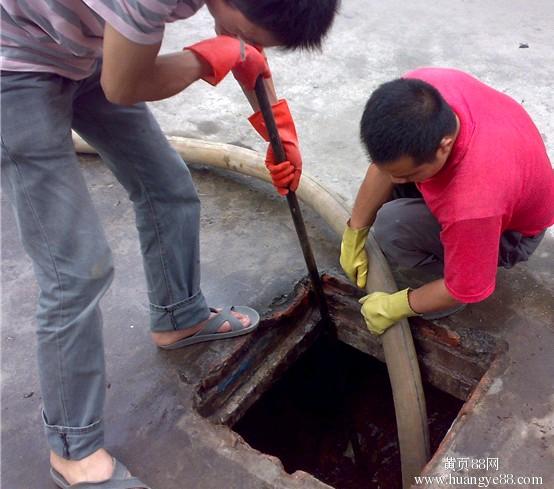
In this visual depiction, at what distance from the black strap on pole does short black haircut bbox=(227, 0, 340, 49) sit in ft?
2.09

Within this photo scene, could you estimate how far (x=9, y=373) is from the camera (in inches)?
86.3

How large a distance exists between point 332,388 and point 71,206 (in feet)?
6.43

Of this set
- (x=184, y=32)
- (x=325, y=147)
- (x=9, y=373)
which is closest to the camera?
(x=9, y=373)

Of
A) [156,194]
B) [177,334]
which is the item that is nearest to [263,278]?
[177,334]

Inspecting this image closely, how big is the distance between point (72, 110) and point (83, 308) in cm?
56

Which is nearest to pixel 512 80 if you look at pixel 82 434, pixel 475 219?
pixel 475 219

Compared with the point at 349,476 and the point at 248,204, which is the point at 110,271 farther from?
the point at 349,476

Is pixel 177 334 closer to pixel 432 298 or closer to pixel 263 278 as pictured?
pixel 263 278

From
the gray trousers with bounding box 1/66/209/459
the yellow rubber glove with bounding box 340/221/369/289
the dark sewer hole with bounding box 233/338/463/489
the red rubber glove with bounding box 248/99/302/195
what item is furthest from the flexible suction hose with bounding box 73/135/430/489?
the gray trousers with bounding box 1/66/209/459

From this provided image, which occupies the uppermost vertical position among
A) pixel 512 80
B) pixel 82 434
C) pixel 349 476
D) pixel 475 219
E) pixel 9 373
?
pixel 475 219

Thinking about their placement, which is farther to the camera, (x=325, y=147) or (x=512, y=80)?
(x=512, y=80)

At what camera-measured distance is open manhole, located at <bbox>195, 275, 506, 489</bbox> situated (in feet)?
7.43

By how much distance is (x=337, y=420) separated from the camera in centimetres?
321

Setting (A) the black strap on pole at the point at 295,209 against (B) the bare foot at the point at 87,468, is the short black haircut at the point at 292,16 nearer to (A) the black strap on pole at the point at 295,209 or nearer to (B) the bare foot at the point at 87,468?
(A) the black strap on pole at the point at 295,209
